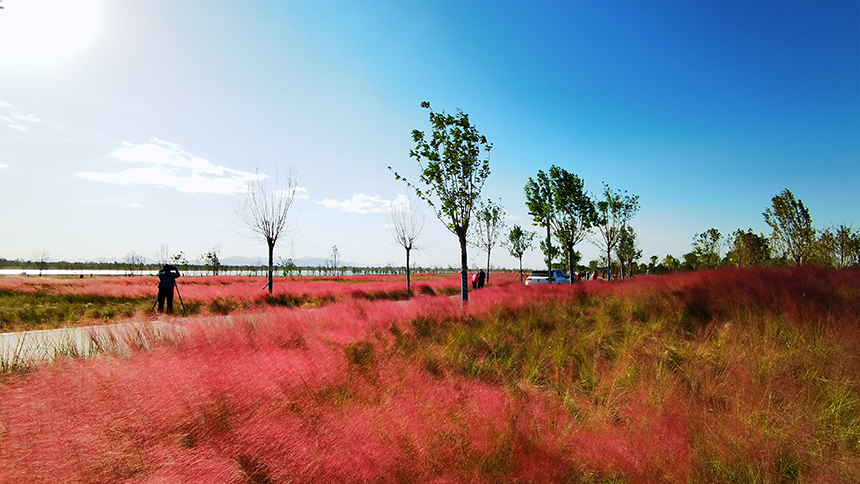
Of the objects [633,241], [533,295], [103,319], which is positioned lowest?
[103,319]

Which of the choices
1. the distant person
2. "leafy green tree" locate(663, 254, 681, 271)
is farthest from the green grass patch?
"leafy green tree" locate(663, 254, 681, 271)

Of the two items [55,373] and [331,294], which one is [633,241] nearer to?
[331,294]

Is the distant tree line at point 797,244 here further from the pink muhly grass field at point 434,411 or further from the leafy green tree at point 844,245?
the pink muhly grass field at point 434,411

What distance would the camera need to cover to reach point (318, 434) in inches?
106

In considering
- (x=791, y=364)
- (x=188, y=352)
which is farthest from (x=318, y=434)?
(x=791, y=364)

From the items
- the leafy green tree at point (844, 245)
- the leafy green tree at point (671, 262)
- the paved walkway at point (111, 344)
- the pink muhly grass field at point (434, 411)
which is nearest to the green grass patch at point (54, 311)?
the paved walkway at point (111, 344)

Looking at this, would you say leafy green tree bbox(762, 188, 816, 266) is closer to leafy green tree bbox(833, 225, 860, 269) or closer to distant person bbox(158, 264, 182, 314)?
leafy green tree bbox(833, 225, 860, 269)

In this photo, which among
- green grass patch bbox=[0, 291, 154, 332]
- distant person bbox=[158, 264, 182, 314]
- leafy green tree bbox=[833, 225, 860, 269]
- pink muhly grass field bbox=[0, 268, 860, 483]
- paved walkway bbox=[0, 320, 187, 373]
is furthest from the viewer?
leafy green tree bbox=[833, 225, 860, 269]

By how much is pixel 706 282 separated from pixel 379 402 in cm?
985

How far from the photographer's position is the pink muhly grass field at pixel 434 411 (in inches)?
94.0

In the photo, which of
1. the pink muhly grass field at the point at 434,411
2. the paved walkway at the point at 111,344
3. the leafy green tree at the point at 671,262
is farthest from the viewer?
the leafy green tree at the point at 671,262

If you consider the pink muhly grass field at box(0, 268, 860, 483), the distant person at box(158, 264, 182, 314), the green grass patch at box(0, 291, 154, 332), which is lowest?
the green grass patch at box(0, 291, 154, 332)

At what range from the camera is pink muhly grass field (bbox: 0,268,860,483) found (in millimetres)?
2387

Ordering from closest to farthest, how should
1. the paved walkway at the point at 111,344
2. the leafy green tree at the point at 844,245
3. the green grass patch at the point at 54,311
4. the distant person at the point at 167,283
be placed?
the paved walkway at the point at 111,344
the green grass patch at the point at 54,311
the distant person at the point at 167,283
the leafy green tree at the point at 844,245
